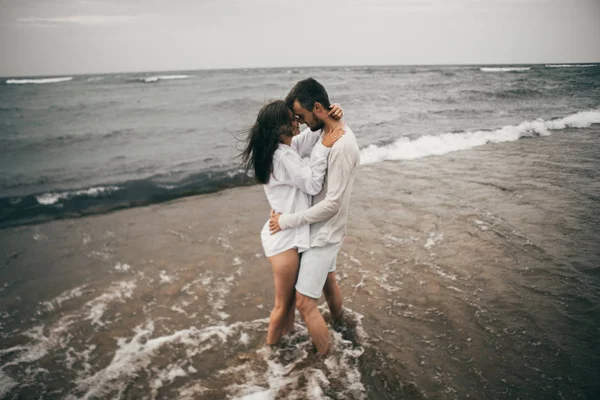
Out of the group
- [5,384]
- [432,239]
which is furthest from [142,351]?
[432,239]

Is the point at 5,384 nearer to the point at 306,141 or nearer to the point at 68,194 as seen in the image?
the point at 306,141

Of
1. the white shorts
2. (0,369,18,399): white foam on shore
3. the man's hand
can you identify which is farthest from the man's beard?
(0,369,18,399): white foam on shore

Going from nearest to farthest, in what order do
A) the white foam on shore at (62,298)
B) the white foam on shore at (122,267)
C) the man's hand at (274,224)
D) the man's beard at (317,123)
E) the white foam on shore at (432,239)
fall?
1. the man's beard at (317,123)
2. the man's hand at (274,224)
3. the white foam on shore at (62,298)
4. the white foam on shore at (122,267)
5. the white foam on shore at (432,239)

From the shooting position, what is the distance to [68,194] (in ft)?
28.8

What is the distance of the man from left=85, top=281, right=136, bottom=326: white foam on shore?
275cm

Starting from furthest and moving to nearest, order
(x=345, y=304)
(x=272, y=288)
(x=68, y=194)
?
1. (x=68, y=194)
2. (x=272, y=288)
3. (x=345, y=304)

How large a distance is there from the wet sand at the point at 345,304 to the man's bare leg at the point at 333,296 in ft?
0.82

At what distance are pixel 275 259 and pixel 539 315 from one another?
10.1ft

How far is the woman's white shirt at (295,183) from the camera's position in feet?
9.33

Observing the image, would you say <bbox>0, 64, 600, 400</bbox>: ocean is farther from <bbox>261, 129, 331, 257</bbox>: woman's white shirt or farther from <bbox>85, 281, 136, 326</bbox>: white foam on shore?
<bbox>261, 129, 331, 257</bbox>: woman's white shirt

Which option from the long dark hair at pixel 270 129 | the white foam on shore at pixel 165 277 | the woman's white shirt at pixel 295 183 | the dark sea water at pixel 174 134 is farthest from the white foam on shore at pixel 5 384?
the dark sea water at pixel 174 134

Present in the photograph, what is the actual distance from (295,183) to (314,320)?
4.28 feet

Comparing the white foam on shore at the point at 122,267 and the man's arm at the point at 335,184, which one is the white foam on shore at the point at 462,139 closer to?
the white foam on shore at the point at 122,267

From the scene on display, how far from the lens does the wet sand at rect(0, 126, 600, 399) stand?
327 centimetres
